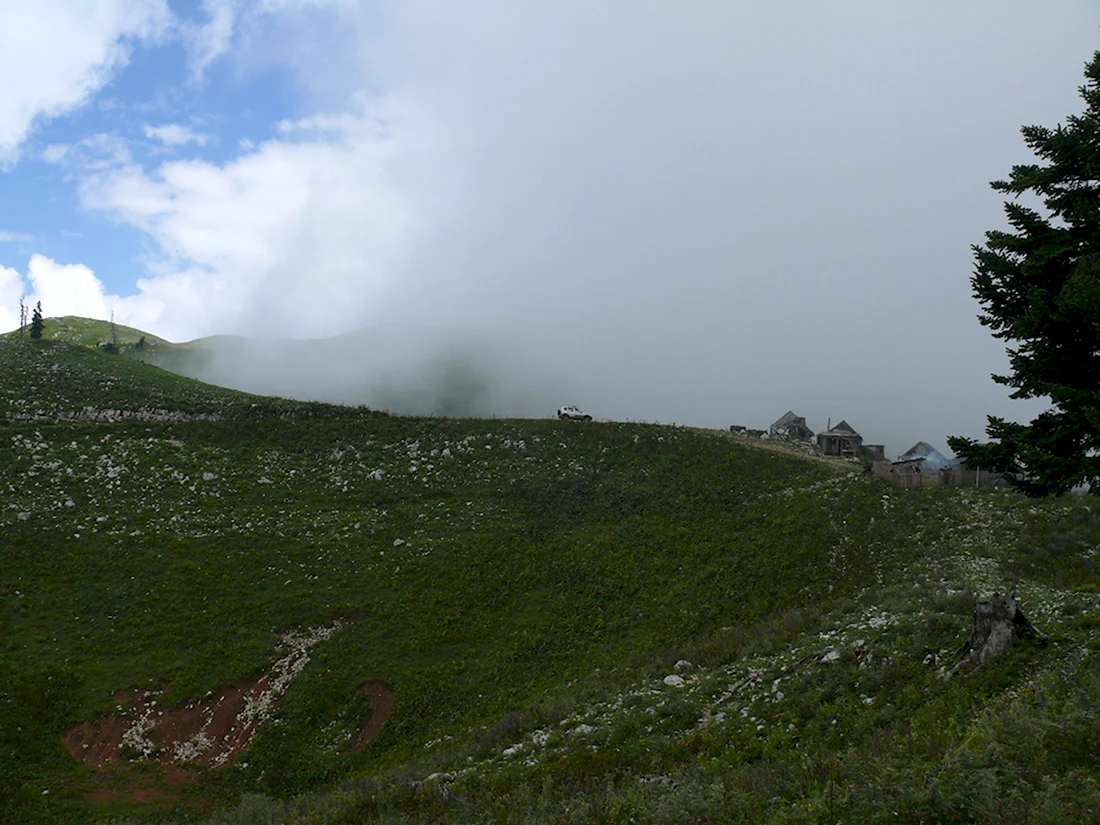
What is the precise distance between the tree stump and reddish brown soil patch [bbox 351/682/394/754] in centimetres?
2072

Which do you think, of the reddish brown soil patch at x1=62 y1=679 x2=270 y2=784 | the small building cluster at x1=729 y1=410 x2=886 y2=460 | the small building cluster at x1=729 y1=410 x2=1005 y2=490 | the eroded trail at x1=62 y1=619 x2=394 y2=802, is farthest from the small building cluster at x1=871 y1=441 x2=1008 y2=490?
the reddish brown soil patch at x1=62 y1=679 x2=270 y2=784

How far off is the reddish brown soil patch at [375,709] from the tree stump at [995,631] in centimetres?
2072

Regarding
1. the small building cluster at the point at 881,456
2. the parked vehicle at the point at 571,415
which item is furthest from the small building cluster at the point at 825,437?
the parked vehicle at the point at 571,415

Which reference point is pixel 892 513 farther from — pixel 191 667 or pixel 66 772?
pixel 66 772

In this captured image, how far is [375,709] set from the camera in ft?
87.2

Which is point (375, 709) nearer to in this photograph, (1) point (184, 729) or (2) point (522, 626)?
(1) point (184, 729)

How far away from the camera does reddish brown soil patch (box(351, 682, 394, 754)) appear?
987 inches

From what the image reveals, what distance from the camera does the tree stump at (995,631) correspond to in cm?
1447

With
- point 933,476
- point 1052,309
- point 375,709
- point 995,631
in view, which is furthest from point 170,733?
point 933,476

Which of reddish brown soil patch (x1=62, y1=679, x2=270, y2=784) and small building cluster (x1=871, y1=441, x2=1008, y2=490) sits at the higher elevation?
small building cluster (x1=871, y1=441, x2=1008, y2=490)

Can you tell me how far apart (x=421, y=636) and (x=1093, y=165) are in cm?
3041

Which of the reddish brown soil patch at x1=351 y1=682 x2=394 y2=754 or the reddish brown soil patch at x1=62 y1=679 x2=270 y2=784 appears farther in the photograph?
the reddish brown soil patch at x1=351 y1=682 x2=394 y2=754

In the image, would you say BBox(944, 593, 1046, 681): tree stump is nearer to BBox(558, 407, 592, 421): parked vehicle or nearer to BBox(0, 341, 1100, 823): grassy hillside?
BBox(0, 341, 1100, 823): grassy hillside

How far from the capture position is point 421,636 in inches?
1213
